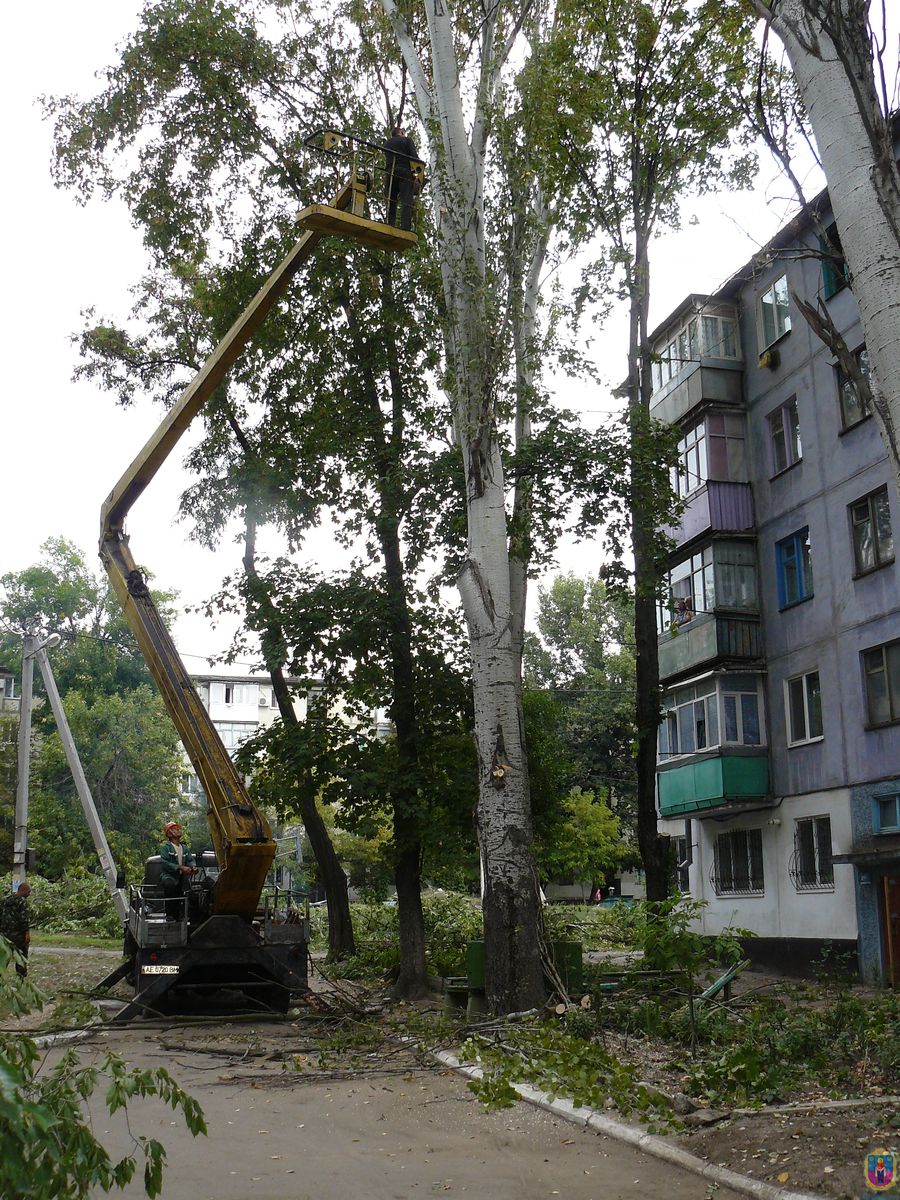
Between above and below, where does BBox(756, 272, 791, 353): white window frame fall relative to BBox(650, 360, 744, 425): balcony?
above

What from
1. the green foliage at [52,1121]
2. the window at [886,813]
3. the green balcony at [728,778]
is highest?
the green balcony at [728,778]

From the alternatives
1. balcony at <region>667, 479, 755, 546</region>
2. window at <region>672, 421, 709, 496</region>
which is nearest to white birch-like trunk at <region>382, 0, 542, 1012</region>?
balcony at <region>667, 479, 755, 546</region>

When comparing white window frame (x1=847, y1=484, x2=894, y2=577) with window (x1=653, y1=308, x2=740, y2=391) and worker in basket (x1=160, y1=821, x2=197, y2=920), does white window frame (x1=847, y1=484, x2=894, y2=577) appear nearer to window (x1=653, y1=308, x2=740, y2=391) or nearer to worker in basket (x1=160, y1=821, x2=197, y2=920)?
window (x1=653, y1=308, x2=740, y2=391)

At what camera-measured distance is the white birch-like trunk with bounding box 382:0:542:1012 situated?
42.4 ft

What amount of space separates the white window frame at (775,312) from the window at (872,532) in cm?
525

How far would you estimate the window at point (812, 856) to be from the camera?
23.1 m

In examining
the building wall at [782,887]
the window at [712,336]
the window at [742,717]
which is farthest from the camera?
the window at [712,336]

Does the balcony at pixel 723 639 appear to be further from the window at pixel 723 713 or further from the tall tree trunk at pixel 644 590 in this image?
the tall tree trunk at pixel 644 590

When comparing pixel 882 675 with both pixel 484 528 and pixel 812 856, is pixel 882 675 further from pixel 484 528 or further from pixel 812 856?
pixel 484 528

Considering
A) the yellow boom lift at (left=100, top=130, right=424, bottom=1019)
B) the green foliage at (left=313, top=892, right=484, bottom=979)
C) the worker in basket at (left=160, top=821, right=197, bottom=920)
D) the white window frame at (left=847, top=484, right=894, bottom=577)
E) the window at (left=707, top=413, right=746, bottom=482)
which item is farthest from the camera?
the window at (left=707, top=413, right=746, bottom=482)

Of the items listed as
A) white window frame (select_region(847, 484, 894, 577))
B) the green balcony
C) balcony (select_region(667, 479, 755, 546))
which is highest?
balcony (select_region(667, 479, 755, 546))

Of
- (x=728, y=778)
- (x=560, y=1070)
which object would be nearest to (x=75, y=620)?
(x=728, y=778)

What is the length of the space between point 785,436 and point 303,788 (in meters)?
13.7

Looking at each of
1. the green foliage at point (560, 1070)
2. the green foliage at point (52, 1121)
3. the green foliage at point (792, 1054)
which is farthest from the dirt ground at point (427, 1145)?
the green foliage at point (52, 1121)
